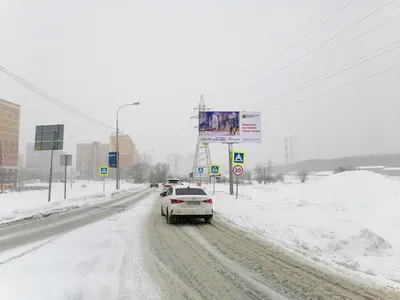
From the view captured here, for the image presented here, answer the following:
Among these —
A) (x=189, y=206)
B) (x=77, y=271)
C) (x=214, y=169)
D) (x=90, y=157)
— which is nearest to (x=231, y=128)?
(x=214, y=169)

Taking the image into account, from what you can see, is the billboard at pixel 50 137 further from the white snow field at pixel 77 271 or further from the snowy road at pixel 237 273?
the snowy road at pixel 237 273

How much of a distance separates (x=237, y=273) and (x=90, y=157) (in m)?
133

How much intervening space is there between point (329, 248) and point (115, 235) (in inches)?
235

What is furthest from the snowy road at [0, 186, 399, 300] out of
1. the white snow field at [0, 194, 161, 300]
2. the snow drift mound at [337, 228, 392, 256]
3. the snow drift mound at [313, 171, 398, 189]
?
the snow drift mound at [313, 171, 398, 189]

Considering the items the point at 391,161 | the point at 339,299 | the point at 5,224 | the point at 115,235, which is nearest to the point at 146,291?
the point at 339,299

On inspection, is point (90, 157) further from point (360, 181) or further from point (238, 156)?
point (238, 156)

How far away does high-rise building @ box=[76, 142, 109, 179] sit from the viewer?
122000mm

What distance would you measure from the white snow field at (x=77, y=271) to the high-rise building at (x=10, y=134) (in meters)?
101

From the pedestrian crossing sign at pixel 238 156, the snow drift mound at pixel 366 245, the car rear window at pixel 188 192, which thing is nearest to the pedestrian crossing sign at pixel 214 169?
the pedestrian crossing sign at pixel 238 156

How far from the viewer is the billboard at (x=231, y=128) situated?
30.5 meters

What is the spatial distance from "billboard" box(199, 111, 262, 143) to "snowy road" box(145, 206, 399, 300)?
22.1m

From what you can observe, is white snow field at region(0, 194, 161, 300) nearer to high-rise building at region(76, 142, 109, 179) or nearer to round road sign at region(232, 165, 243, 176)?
round road sign at region(232, 165, 243, 176)

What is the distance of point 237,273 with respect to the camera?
5.54 m

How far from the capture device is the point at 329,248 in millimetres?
7707
